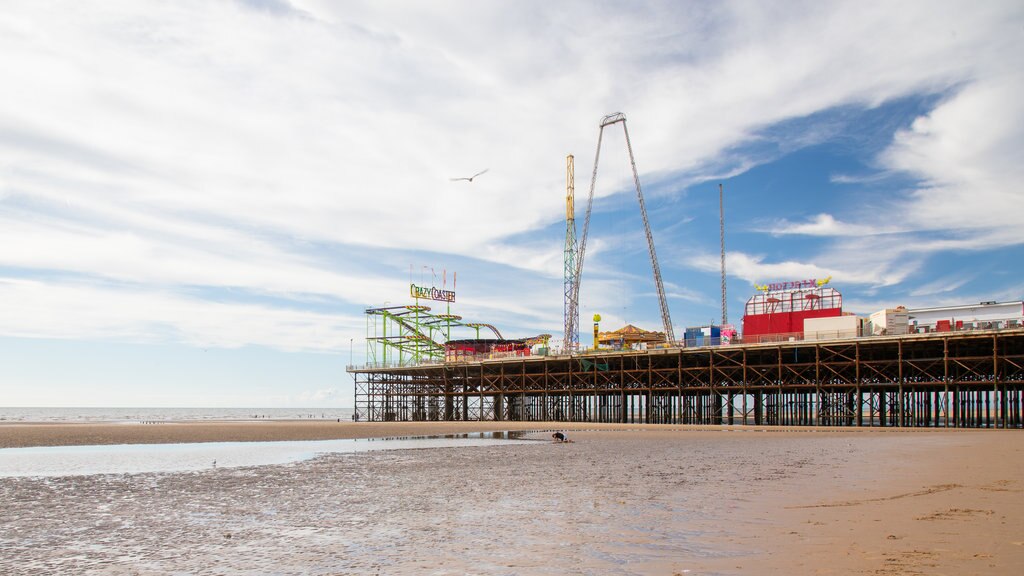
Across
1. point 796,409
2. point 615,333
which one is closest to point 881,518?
point 796,409

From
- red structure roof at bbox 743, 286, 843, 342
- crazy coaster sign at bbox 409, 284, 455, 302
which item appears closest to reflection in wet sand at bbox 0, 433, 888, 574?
red structure roof at bbox 743, 286, 843, 342

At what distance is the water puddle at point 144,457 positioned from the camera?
2131 centimetres

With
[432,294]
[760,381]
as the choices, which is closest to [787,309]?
[760,381]

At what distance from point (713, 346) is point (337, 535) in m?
56.3

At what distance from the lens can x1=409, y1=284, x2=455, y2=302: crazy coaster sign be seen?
100m

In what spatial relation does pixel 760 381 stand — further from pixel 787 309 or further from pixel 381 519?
pixel 381 519

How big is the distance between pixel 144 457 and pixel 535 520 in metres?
20.0

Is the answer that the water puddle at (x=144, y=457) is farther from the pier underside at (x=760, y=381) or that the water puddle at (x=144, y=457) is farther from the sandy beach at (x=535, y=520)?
the pier underside at (x=760, y=381)

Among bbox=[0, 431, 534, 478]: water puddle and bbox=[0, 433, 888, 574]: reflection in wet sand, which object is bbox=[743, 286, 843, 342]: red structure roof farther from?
bbox=[0, 433, 888, 574]: reflection in wet sand

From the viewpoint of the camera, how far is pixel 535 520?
11547 millimetres

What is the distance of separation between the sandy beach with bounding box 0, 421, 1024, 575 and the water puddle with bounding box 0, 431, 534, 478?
2706 mm

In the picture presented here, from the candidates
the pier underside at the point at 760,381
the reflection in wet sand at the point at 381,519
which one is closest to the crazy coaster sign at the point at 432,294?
the pier underside at the point at 760,381

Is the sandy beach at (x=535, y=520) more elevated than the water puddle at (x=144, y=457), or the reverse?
the sandy beach at (x=535, y=520)

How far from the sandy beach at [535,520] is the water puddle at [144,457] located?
8.88 ft
